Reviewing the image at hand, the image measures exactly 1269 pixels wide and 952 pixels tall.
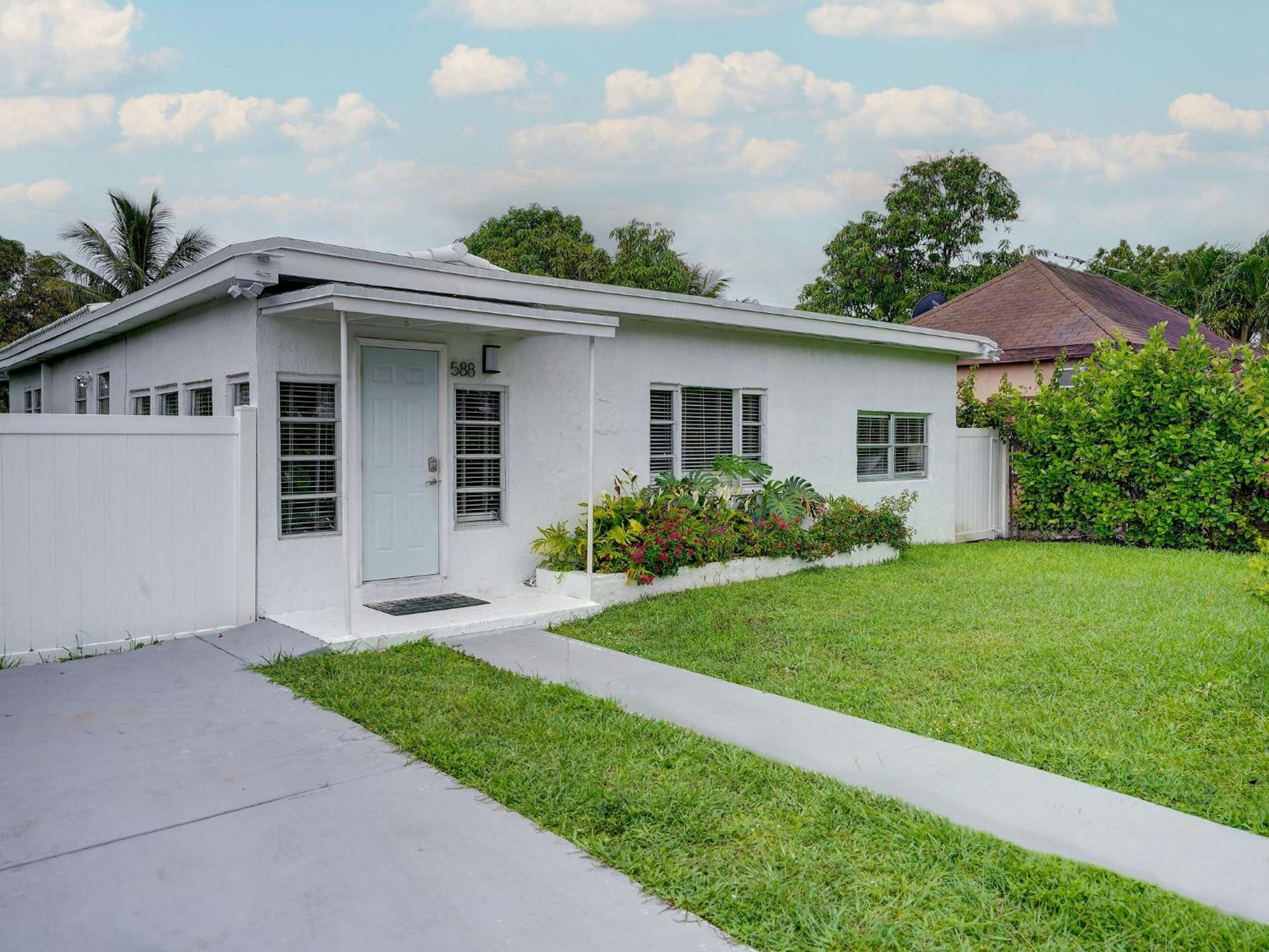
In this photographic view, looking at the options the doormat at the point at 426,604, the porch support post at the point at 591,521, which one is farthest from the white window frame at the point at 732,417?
the doormat at the point at 426,604

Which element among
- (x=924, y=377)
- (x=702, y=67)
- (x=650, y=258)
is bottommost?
(x=924, y=377)

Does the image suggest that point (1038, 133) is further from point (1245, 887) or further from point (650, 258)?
point (1245, 887)

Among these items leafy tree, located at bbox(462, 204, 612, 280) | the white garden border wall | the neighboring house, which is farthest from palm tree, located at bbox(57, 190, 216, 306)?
the white garden border wall

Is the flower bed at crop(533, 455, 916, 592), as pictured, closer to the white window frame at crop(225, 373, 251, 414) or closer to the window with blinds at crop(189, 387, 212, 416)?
the white window frame at crop(225, 373, 251, 414)

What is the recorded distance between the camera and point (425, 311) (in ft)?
21.9

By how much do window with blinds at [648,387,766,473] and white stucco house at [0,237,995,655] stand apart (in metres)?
0.02

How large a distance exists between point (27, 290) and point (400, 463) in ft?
83.8

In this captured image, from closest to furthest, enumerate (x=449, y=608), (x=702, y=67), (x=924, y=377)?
(x=449, y=608) < (x=924, y=377) < (x=702, y=67)

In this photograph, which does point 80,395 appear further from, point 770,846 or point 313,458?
point 770,846

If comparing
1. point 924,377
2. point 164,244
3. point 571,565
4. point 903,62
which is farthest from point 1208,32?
point 164,244

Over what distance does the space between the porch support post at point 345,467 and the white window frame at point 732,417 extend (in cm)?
330

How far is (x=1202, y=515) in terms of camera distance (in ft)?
38.0

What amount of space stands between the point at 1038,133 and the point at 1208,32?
9.74m

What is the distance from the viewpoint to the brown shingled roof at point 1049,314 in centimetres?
1598
